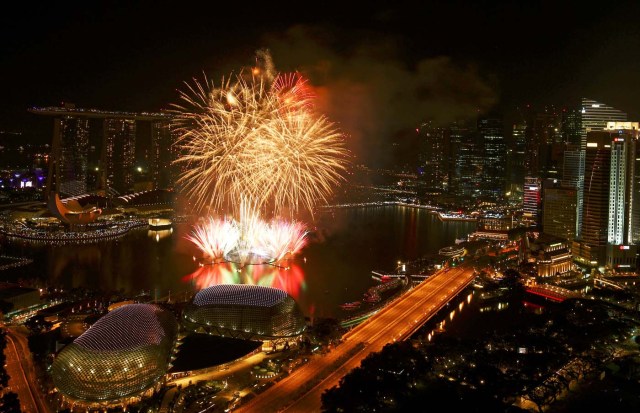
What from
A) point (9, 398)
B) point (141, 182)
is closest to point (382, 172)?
point (141, 182)

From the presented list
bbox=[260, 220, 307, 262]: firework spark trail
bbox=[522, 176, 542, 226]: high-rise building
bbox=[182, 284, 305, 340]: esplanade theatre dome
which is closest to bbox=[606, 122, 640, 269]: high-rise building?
bbox=[522, 176, 542, 226]: high-rise building

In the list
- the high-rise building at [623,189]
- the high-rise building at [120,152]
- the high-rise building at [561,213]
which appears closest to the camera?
the high-rise building at [623,189]

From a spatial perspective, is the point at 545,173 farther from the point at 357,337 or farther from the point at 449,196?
the point at 357,337

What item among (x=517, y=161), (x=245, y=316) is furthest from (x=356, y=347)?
(x=517, y=161)

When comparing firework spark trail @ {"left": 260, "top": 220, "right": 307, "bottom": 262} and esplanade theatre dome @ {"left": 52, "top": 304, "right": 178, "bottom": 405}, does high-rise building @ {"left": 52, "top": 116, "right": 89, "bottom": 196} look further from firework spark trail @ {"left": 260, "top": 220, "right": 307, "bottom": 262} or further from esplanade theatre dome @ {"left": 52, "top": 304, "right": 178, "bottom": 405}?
esplanade theatre dome @ {"left": 52, "top": 304, "right": 178, "bottom": 405}

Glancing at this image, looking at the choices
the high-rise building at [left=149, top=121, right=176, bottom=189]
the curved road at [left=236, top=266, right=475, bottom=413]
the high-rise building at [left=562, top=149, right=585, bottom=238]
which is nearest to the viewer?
the curved road at [left=236, top=266, right=475, bottom=413]

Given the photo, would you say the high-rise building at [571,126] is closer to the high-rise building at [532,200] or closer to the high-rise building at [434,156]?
the high-rise building at [532,200]

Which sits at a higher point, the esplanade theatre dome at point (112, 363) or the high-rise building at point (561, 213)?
the high-rise building at point (561, 213)

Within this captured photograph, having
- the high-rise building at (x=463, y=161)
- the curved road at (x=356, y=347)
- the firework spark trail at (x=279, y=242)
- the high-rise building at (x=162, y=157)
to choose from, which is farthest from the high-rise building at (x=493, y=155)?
the curved road at (x=356, y=347)
